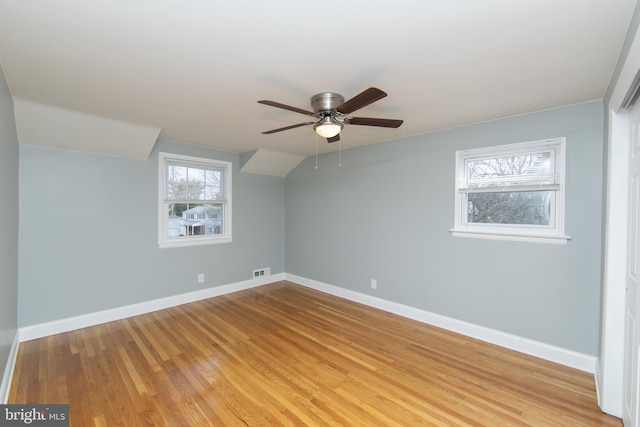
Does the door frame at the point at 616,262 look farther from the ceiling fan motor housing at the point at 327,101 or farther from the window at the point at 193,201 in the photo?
the window at the point at 193,201

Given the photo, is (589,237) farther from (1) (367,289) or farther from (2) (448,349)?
(1) (367,289)

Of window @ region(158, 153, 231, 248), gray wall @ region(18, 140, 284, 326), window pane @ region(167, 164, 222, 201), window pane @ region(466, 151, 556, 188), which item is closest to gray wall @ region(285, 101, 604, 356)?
window pane @ region(466, 151, 556, 188)

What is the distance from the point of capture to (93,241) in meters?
3.30

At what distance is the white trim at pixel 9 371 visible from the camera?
1.97m

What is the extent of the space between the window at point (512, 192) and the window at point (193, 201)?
11.1 feet

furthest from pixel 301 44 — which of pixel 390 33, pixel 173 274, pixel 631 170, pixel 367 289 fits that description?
pixel 173 274

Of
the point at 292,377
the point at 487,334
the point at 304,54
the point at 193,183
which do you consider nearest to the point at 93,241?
the point at 193,183

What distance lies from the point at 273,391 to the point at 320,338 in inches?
37.3

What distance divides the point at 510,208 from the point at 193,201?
4027 millimetres

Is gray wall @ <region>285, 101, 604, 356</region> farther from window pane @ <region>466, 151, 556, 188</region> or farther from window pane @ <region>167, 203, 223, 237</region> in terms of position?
window pane @ <region>167, 203, 223, 237</region>

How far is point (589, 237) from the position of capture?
2.42m

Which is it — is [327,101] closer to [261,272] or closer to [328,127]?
[328,127]

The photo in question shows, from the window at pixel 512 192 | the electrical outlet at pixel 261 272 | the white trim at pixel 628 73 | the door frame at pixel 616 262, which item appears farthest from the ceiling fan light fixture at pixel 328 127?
the electrical outlet at pixel 261 272

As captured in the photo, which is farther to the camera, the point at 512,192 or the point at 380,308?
the point at 380,308
